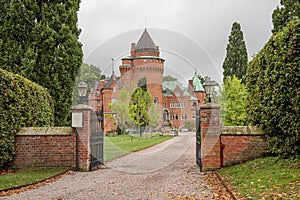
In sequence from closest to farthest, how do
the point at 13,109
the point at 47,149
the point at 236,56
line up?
the point at 13,109, the point at 47,149, the point at 236,56

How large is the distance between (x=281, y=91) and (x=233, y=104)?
15.2 meters

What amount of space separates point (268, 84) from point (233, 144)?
6.78 feet

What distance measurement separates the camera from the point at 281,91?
7238mm

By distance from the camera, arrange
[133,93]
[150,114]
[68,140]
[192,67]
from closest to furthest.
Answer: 1. [68,140]
2. [192,67]
3. [133,93]
4. [150,114]

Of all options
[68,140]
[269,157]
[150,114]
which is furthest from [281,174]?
[150,114]

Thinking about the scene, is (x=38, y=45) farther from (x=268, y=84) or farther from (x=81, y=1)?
(x=268, y=84)

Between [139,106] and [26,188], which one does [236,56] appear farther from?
[26,188]

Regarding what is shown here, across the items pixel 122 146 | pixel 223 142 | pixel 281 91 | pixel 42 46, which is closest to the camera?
pixel 281 91

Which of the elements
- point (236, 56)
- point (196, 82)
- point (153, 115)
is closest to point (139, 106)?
point (153, 115)

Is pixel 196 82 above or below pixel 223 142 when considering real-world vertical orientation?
above

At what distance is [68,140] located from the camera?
9688mm

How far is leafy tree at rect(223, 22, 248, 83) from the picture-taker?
106 feet

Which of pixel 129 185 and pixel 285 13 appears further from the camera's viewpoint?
pixel 285 13

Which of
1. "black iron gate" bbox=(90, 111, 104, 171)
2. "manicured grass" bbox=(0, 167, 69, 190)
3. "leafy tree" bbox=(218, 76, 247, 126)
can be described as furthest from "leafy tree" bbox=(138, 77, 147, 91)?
"manicured grass" bbox=(0, 167, 69, 190)
